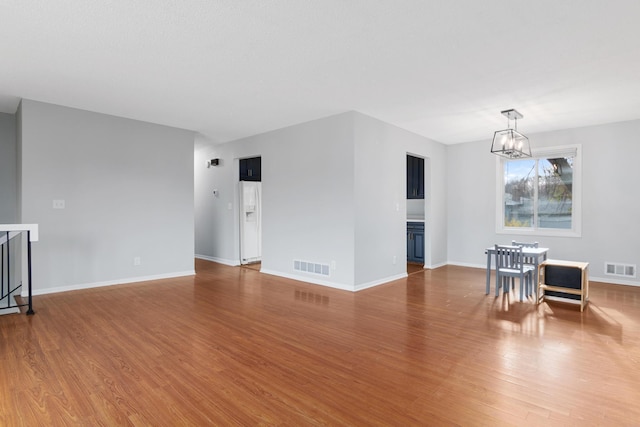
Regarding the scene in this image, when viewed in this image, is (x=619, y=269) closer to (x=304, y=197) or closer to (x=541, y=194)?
(x=541, y=194)

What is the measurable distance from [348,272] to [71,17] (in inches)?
158

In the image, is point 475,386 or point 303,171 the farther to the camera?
point 303,171

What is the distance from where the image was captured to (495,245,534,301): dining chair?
4.26 meters

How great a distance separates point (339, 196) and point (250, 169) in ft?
10.2

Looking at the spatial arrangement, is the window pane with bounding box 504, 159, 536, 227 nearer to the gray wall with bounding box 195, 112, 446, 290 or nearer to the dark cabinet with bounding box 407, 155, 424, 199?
the gray wall with bounding box 195, 112, 446, 290

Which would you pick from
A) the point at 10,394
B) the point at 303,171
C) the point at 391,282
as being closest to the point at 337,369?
the point at 10,394

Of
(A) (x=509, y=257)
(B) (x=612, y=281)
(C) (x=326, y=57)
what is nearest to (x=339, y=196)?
(C) (x=326, y=57)

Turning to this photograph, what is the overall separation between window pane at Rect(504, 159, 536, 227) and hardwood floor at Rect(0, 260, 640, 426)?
217cm

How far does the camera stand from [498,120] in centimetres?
Answer: 525

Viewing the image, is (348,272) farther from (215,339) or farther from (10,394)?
(10,394)

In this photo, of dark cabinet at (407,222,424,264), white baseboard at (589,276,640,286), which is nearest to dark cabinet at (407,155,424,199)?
dark cabinet at (407,222,424,264)

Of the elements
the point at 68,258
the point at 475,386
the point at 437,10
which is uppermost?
the point at 437,10

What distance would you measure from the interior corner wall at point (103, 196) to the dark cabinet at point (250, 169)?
1305 mm

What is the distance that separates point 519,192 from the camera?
637 centimetres
